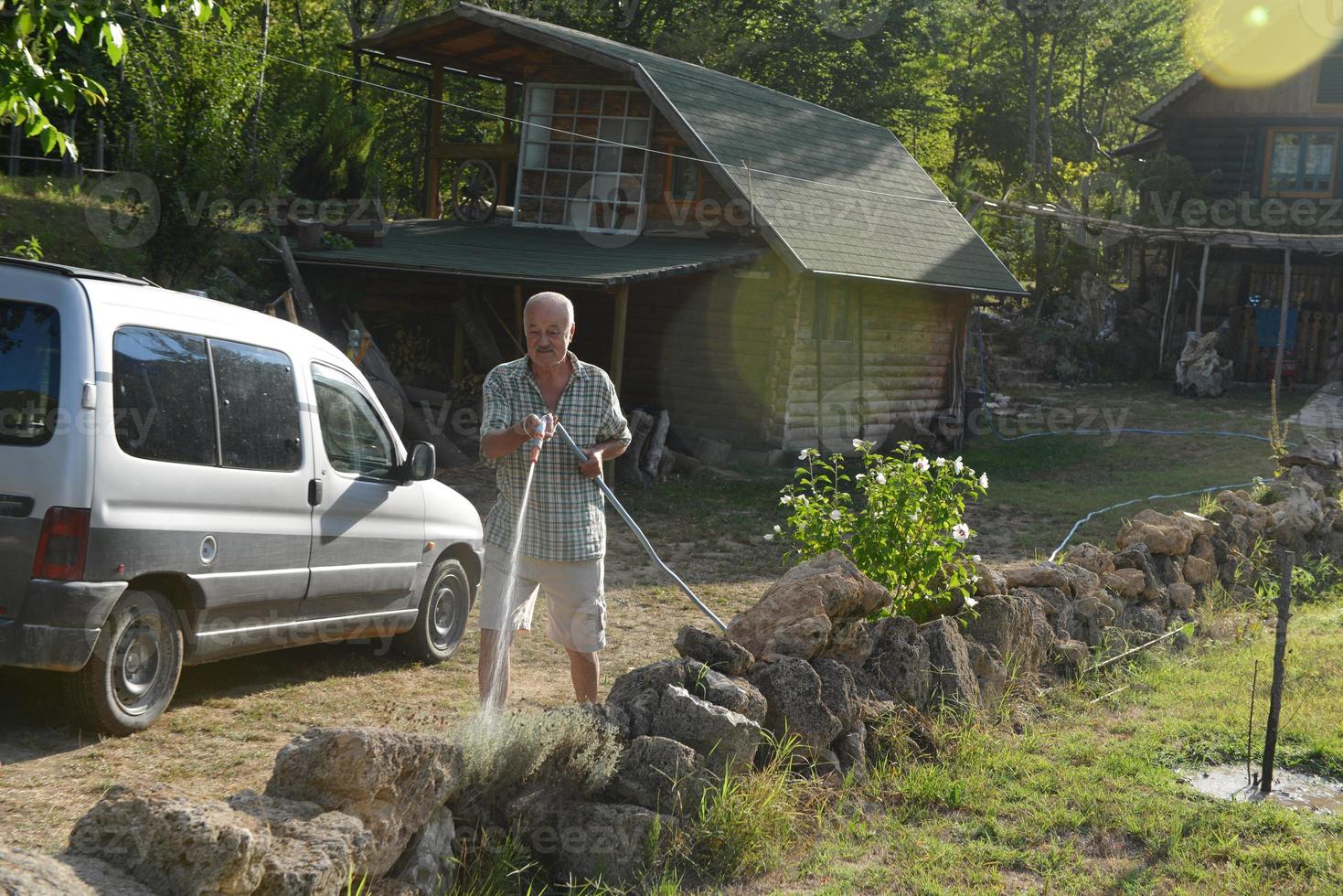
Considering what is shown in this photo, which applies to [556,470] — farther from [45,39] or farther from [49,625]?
[45,39]

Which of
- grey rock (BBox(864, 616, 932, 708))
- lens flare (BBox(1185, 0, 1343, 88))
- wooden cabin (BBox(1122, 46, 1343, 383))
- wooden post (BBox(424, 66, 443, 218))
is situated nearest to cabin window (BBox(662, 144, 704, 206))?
wooden post (BBox(424, 66, 443, 218))

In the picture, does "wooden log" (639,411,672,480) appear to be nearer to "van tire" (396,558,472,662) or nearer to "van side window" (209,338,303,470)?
"van tire" (396,558,472,662)

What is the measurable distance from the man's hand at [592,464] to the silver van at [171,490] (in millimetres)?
1817

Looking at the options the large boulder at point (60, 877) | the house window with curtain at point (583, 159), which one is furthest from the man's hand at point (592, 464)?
the house window with curtain at point (583, 159)

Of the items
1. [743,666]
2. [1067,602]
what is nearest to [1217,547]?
[1067,602]

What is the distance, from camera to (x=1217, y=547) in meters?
9.67

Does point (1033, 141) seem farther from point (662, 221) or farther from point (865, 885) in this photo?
point (865, 885)

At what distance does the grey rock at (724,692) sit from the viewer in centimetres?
479

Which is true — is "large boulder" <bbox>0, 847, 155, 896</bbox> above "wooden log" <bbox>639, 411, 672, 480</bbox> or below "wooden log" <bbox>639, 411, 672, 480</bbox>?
below

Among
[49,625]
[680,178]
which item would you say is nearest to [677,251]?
[680,178]

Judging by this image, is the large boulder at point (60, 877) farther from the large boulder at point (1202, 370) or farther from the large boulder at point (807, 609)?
the large boulder at point (1202, 370)

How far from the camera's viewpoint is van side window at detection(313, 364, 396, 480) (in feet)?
21.7

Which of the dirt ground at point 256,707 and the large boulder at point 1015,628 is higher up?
the large boulder at point 1015,628

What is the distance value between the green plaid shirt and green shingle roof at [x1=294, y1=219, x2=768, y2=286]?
8.97 metres
